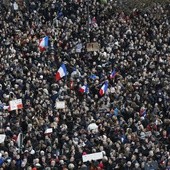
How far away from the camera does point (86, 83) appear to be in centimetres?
3756

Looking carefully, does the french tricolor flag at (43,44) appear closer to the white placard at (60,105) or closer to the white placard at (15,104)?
the white placard at (60,105)

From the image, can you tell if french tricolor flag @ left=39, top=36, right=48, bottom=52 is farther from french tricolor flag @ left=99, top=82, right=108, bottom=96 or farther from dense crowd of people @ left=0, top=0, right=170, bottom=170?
french tricolor flag @ left=99, top=82, right=108, bottom=96

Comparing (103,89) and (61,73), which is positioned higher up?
(61,73)

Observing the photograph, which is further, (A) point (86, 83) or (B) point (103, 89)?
(A) point (86, 83)

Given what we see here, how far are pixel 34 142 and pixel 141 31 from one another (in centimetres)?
1356

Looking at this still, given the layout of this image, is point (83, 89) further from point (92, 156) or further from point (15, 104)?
point (92, 156)

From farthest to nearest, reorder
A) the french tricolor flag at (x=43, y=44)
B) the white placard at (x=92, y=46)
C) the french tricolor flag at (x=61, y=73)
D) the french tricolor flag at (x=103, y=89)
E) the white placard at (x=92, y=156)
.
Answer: the white placard at (x=92, y=46)
the french tricolor flag at (x=43, y=44)
the french tricolor flag at (x=61, y=73)
the french tricolor flag at (x=103, y=89)
the white placard at (x=92, y=156)

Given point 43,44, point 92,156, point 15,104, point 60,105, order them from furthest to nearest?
1. point 43,44
2. point 60,105
3. point 15,104
4. point 92,156

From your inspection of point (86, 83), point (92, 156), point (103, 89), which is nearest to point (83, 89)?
point (86, 83)

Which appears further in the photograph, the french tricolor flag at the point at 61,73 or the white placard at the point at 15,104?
the french tricolor flag at the point at 61,73

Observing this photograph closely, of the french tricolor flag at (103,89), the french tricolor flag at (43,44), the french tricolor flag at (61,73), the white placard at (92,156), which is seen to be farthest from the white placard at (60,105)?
the french tricolor flag at (43,44)

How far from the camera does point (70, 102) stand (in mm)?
35969

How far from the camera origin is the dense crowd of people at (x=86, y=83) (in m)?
32.0

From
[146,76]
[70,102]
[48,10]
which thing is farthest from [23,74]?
[48,10]
